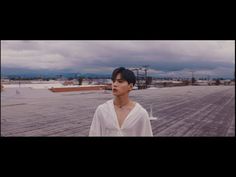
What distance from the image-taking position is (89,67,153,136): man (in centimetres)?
179

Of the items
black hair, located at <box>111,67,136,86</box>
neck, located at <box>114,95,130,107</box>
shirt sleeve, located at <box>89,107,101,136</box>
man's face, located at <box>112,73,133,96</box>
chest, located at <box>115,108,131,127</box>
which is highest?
black hair, located at <box>111,67,136,86</box>

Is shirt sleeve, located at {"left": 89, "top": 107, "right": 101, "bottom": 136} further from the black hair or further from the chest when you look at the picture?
the black hair

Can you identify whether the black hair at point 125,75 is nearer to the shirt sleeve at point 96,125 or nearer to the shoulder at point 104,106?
the shoulder at point 104,106

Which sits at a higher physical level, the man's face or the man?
the man's face

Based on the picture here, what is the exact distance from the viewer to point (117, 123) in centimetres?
179

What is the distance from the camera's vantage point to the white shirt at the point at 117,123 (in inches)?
70.4

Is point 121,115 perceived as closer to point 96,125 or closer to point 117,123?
point 117,123

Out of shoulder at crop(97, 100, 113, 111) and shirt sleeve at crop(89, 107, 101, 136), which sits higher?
shoulder at crop(97, 100, 113, 111)

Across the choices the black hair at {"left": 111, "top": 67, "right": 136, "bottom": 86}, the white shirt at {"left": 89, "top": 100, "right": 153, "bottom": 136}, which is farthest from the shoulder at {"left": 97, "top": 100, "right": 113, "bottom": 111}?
the black hair at {"left": 111, "top": 67, "right": 136, "bottom": 86}

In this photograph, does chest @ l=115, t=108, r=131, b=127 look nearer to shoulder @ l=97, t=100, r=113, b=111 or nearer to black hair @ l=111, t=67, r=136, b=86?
shoulder @ l=97, t=100, r=113, b=111
